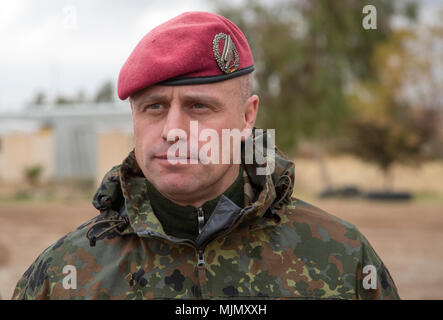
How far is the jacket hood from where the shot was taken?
2.05 meters

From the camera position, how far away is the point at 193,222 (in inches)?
81.7

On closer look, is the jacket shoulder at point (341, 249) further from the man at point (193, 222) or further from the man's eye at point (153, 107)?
the man's eye at point (153, 107)

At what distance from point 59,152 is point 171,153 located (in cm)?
2176

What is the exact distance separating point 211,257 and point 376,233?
11.3 meters

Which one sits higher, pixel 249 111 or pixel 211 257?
pixel 249 111

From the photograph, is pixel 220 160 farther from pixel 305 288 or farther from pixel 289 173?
pixel 305 288

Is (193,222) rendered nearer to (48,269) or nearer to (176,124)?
(176,124)

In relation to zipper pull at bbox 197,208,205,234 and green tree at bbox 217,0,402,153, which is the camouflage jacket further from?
green tree at bbox 217,0,402,153

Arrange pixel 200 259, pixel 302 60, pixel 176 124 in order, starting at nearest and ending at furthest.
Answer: pixel 176 124, pixel 200 259, pixel 302 60

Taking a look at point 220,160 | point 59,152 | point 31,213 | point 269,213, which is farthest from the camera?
point 59,152

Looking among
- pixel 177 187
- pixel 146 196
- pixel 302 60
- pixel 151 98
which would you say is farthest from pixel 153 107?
pixel 302 60

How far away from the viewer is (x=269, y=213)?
2189mm

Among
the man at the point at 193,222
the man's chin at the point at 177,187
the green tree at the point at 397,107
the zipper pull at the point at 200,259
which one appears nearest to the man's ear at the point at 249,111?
the man at the point at 193,222

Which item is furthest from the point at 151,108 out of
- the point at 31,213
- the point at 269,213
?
the point at 31,213
